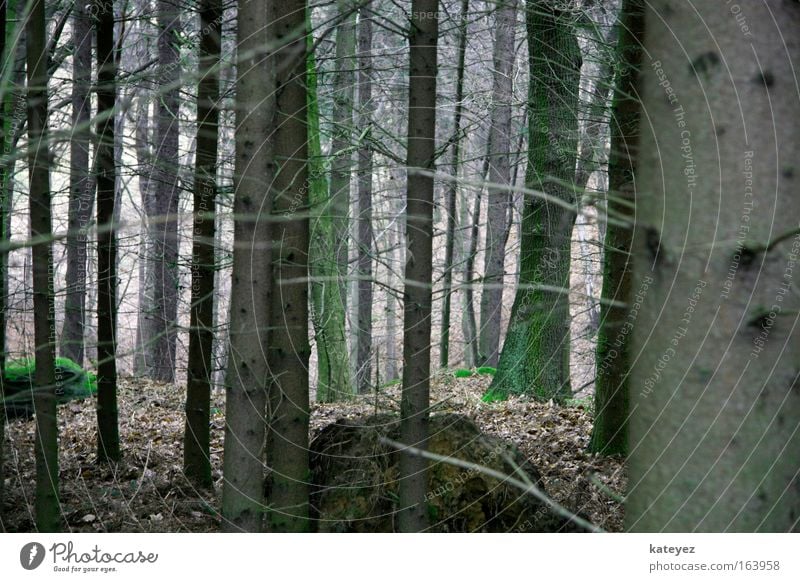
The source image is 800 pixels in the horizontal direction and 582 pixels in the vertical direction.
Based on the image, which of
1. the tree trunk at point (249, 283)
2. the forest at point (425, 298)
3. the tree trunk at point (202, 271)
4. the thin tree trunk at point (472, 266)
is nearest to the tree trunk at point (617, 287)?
the forest at point (425, 298)

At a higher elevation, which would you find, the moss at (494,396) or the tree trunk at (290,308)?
the tree trunk at (290,308)

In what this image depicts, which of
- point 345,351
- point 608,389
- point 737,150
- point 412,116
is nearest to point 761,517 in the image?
point 737,150

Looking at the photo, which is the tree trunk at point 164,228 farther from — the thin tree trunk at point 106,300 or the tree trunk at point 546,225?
the tree trunk at point 546,225

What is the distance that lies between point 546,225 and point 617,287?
1752 millimetres

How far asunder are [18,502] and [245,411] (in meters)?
2.22

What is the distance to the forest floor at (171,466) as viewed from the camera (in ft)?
16.1

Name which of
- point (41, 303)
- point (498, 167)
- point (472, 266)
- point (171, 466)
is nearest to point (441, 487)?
point (171, 466)

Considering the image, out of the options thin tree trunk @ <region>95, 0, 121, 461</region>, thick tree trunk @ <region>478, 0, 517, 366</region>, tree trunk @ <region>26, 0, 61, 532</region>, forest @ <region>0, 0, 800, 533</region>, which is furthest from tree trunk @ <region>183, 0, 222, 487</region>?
thick tree trunk @ <region>478, 0, 517, 366</region>

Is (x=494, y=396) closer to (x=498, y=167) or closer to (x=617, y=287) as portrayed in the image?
(x=617, y=287)

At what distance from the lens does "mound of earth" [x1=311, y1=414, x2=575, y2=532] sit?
4656 mm

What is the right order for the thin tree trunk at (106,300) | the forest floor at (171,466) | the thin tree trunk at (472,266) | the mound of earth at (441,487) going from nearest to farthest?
the mound of earth at (441,487) → the thin tree trunk at (472,266) → the forest floor at (171,466) → the thin tree trunk at (106,300)

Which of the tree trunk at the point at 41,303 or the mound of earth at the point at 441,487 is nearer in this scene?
the tree trunk at the point at 41,303

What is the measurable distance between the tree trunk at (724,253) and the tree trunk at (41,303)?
11.9 feet
